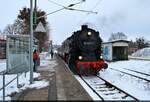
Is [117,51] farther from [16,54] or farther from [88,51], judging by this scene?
[16,54]

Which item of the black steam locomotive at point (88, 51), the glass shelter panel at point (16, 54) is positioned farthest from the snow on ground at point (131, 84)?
the glass shelter panel at point (16, 54)

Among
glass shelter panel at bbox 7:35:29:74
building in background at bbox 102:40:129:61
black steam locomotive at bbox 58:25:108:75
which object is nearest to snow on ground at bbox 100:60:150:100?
black steam locomotive at bbox 58:25:108:75

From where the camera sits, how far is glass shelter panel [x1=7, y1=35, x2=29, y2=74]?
9.61 m

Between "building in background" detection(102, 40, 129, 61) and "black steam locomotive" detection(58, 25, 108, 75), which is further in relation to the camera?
"building in background" detection(102, 40, 129, 61)

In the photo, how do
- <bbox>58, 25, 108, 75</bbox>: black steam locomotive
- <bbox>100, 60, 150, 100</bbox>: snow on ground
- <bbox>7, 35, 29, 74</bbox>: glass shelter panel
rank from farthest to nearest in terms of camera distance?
<bbox>7, 35, 29, 74</bbox>: glass shelter panel
<bbox>58, 25, 108, 75</bbox>: black steam locomotive
<bbox>100, 60, 150, 100</bbox>: snow on ground

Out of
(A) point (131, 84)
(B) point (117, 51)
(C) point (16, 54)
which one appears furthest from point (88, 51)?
(B) point (117, 51)

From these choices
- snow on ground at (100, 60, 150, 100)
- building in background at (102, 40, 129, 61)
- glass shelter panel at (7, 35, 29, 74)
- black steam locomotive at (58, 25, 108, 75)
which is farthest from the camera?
building in background at (102, 40, 129, 61)

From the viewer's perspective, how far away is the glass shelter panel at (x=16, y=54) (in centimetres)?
961

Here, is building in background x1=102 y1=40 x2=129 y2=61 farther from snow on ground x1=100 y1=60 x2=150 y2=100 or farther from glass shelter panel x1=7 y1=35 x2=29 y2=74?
glass shelter panel x1=7 y1=35 x2=29 y2=74

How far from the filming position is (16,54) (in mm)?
10516

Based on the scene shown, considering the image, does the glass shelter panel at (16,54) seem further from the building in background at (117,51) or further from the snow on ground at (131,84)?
the building in background at (117,51)

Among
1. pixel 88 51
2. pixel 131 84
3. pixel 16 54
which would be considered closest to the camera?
pixel 131 84

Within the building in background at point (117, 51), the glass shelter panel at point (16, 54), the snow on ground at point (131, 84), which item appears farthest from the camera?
the building in background at point (117, 51)

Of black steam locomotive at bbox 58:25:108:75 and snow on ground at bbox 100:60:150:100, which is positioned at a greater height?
black steam locomotive at bbox 58:25:108:75
